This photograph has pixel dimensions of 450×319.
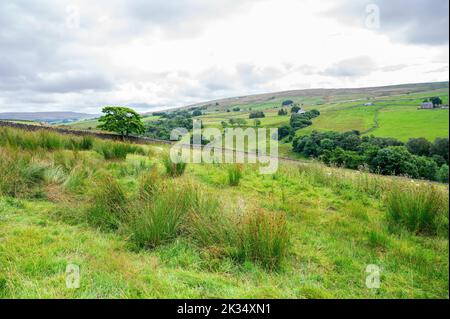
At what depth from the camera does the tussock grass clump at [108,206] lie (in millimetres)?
4125

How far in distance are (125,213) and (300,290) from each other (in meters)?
2.87

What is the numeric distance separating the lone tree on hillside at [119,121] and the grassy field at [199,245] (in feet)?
85.6

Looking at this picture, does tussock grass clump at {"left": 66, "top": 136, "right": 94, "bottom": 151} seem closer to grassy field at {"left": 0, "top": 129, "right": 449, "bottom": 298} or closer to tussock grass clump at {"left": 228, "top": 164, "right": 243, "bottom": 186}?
grassy field at {"left": 0, "top": 129, "right": 449, "bottom": 298}

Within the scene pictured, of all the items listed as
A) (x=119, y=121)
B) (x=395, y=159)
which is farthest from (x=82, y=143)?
(x=119, y=121)

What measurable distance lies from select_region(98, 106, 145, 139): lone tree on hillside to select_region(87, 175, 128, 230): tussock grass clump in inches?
1094

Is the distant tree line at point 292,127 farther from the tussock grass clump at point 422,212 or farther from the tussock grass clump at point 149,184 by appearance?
the tussock grass clump at point 149,184

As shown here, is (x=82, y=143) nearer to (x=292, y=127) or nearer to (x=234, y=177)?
(x=234, y=177)

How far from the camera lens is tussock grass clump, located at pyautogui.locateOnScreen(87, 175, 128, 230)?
4.12 metres

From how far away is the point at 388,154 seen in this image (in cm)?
1315

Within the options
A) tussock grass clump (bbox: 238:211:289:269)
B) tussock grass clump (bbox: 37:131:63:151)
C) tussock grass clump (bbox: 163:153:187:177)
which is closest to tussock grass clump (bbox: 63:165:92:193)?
tussock grass clump (bbox: 163:153:187:177)

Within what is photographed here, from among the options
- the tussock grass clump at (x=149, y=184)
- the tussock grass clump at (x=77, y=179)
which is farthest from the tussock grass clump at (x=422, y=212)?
the tussock grass clump at (x=77, y=179)

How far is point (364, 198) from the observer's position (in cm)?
663
